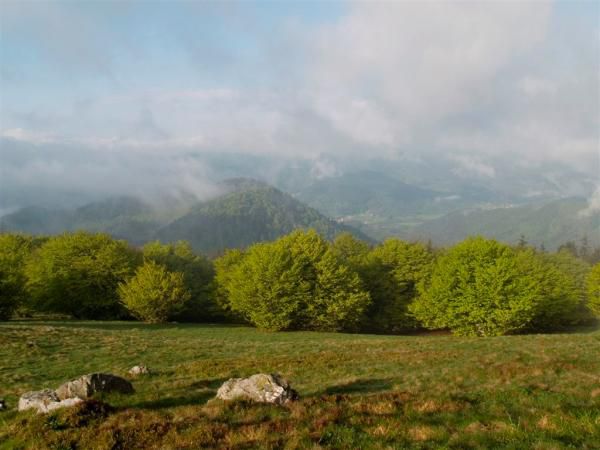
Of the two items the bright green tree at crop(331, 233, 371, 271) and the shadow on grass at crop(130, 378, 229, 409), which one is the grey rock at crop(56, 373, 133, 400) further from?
the bright green tree at crop(331, 233, 371, 271)

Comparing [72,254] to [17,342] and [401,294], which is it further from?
[401,294]

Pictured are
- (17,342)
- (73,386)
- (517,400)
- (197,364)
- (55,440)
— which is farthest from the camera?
(17,342)

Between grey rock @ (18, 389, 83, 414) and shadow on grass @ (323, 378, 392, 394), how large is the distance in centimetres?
993

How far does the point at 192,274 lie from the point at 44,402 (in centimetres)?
8247

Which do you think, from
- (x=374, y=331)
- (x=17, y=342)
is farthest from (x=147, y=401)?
(x=374, y=331)

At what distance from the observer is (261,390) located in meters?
15.0

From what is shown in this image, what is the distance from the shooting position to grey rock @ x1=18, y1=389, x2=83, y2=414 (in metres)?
13.5

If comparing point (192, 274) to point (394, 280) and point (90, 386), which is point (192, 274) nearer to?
point (394, 280)

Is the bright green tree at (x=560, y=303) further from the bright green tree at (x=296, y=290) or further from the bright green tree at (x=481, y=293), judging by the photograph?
the bright green tree at (x=296, y=290)

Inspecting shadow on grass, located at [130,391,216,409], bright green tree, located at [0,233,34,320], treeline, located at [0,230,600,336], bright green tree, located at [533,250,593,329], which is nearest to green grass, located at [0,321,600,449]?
shadow on grass, located at [130,391,216,409]

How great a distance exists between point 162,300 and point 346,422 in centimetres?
6657

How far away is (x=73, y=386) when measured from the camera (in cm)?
1447

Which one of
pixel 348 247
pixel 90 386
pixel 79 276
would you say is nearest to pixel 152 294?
A: pixel 79 276

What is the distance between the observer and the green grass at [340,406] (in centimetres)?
1134
